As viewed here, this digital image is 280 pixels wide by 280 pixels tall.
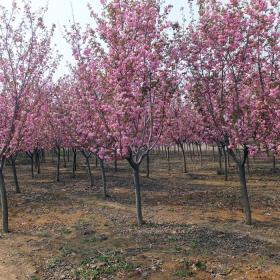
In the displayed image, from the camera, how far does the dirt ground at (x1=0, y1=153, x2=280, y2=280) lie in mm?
14141

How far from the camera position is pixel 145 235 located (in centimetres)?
1822

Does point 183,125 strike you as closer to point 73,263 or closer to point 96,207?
point 96,207

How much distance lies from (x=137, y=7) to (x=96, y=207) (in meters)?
13.0

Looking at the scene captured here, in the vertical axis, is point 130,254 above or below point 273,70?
Result: below

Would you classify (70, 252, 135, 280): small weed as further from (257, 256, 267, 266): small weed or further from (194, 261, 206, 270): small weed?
(257, 256, 267, 266): small weed

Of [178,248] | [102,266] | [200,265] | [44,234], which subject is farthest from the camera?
[44,234]

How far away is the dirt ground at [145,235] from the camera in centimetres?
1414

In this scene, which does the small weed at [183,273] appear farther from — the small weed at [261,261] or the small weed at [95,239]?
the small weed at [95,239]

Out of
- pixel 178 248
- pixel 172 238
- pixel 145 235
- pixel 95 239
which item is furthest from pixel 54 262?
pixel 172 238

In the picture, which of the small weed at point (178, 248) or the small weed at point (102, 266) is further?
the small weed at point (178, 248)

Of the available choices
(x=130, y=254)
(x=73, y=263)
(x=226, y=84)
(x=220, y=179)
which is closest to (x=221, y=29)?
(x=226, y=84)

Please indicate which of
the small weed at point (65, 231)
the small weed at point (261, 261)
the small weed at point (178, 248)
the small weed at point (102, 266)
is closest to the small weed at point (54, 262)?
the small weed at point (102, 266)

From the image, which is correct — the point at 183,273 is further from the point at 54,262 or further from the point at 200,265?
the point at 54,262

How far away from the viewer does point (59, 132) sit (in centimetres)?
3619
